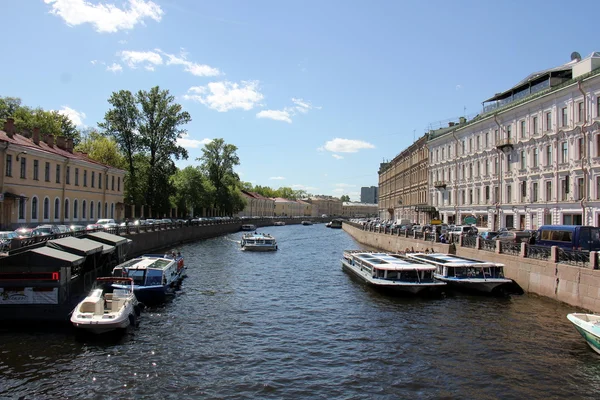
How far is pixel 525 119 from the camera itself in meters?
41.8

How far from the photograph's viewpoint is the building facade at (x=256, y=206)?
15838cm

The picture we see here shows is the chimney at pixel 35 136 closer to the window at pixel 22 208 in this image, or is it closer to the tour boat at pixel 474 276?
the window at pixel 22 208

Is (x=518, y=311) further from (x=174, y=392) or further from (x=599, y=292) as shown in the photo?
(x=174, y=392)

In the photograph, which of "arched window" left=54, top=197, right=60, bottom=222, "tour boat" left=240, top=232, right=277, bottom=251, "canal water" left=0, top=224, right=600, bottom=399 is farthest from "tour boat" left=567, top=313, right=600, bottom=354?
"arched window" left=54, top=197, right=60, bottom=222

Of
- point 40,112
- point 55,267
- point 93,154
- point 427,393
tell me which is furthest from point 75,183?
point 427,393

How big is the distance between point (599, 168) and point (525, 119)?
10434mm

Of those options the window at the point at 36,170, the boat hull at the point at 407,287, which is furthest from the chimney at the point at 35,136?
the boat hull at the point at 407,287

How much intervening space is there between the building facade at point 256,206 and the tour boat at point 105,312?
131 m

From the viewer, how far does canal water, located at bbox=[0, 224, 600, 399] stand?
12.5 m

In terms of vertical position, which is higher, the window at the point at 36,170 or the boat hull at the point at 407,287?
the window at the point at 36,170

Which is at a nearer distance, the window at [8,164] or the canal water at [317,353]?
the canal water at [317,353]

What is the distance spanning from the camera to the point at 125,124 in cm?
6400

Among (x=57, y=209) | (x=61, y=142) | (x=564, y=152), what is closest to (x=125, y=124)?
(x=61, y=142)

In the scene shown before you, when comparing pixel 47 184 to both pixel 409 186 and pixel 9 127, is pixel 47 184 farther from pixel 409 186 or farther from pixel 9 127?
pixel 409 186
